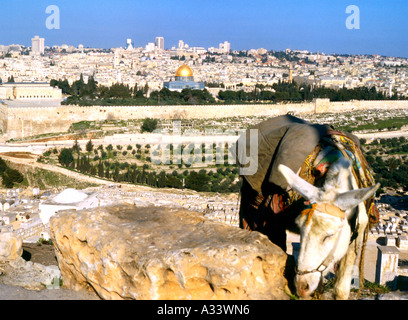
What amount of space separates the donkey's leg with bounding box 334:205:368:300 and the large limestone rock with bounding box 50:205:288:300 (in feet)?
0.81

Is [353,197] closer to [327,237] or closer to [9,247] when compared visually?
[327,237]

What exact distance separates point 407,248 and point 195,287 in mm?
4339

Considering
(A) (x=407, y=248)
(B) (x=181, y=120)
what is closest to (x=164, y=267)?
(A) (x=407, y=248)

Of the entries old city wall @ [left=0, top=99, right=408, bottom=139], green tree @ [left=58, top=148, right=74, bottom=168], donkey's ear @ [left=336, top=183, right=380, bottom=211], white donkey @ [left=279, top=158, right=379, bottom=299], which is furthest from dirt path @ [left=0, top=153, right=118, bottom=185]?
donkey's ear @ [left=336, top=183, right=380, bottom=211]

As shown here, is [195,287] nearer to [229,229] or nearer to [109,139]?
[229,229]

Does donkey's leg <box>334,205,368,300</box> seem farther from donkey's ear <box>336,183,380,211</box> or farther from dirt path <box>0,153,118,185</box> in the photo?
dirt path <box>0,153,118,185</box>

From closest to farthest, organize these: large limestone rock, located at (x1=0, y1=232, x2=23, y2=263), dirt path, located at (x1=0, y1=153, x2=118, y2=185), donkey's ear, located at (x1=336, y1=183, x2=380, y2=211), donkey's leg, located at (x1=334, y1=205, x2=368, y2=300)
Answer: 1. donkey's ear, located at (x1=336, y1=183, x2=380, y2=211)
2. donkey's leg, located at (x1=334, y1=205, x2=368, y2=300)
3. large limestone rock, located at (x1=0, y1=232, x2=23, y2=263)
4. dirt path, located at (x1=0, y1=153, x2=118, y2=185)

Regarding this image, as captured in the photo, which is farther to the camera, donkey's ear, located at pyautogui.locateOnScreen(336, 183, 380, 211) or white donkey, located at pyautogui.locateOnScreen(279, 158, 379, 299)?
white donkey, located at pyautogui.locateOnScreen(279, 158, 379, 299)

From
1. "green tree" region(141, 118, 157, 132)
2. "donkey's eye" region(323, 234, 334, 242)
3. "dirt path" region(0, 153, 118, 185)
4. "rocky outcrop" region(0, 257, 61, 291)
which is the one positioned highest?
"donkey's eye" region(323, 234, 334, 242)

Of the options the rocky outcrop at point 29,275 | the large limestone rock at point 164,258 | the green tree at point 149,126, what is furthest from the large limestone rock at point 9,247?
the green tree at point 149,126

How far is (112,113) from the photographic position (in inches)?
1158

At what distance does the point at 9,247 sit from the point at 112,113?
85.8 ft

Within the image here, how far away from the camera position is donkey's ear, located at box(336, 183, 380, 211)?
2.10 meters
